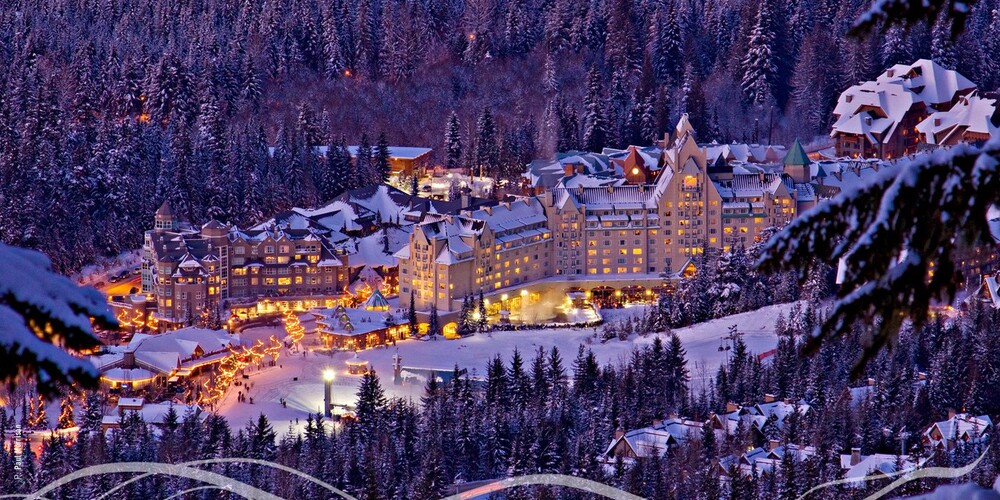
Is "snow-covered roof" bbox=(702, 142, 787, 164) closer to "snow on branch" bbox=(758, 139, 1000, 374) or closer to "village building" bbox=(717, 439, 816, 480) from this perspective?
"village building" bbox=(717, 439, 816, 480)

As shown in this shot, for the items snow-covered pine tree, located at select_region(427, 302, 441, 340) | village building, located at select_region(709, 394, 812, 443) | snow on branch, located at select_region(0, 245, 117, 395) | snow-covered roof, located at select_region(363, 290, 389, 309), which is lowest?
village building, located at select_region(709, 394, 812, 443)

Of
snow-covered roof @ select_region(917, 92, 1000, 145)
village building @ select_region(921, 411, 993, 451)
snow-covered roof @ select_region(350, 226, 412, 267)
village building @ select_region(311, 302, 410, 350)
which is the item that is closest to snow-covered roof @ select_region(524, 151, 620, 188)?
snow-covered roof @ select_region(350, 226, 412, 267)

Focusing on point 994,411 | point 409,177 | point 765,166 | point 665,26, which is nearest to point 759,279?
point 765,166

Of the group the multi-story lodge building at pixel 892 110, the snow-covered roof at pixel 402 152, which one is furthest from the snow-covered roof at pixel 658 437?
the snow-covered roof at pixel 402 152

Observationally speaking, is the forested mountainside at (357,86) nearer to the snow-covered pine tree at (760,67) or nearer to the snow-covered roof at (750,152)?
the snow-covered pine tree at (760,67)

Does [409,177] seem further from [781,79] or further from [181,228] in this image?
[781,79]

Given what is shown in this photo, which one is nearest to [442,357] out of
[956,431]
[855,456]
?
[855,456]

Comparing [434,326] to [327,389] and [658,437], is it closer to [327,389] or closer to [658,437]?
[327,389]
